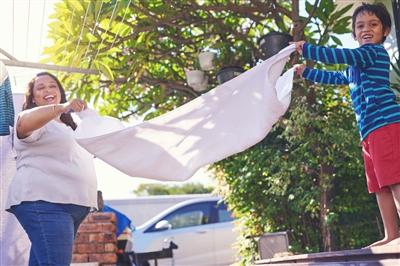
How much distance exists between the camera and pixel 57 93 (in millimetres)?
2730

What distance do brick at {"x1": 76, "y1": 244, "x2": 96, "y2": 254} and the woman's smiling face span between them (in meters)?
2.84

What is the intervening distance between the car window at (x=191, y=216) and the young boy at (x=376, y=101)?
6853mm

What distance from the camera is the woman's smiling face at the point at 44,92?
106 inches

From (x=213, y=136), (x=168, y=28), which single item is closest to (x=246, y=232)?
(x=168, y=28)

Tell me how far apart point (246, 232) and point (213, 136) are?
11.9ft

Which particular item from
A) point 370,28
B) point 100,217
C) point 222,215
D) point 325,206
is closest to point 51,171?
point 370,28

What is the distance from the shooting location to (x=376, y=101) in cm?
266

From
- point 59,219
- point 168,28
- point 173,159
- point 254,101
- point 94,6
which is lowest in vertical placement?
point 59,219

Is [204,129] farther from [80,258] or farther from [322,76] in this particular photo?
[80,258]

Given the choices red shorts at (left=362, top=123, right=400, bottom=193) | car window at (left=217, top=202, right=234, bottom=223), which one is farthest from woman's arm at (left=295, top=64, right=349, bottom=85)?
car window at (left=217, top=202, right=234, bottom=223)

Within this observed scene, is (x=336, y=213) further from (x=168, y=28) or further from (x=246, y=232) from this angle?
(x=168, y=28)

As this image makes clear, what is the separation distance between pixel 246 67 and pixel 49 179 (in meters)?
3.98

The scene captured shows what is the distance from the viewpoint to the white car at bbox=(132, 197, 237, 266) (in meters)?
9.17

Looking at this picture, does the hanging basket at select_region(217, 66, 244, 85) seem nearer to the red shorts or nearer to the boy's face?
the boy's face
